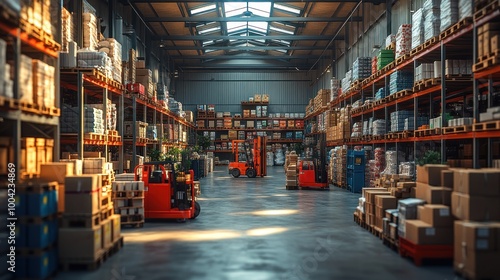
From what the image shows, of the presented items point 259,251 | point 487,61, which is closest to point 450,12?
point 487,61

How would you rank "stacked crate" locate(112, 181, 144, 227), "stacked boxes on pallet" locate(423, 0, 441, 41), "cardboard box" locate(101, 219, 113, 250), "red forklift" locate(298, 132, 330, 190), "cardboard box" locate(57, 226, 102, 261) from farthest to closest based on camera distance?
"red forklift" locate(298, 132, 330, 190), "stacked boxes on pallet" locate(423, 0, 441, 41), "stacked crate" locate(112, 181, 144, 227), "cardboard box" locate(101, 219, 113, 250), "cardboard box" locate(57, 226, 102, 261)

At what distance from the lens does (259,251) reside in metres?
6.69

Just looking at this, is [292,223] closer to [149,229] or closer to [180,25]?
[149,229]

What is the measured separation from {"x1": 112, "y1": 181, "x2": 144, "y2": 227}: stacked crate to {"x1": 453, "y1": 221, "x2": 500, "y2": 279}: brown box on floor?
5.70 m

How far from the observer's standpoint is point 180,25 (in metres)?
25.1

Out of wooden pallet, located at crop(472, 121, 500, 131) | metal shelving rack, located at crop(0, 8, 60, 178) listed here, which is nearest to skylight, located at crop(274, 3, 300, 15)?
wooden pallet, located at crop(472, 121, 500, 131)

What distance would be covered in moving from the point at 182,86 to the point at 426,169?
32102 mm

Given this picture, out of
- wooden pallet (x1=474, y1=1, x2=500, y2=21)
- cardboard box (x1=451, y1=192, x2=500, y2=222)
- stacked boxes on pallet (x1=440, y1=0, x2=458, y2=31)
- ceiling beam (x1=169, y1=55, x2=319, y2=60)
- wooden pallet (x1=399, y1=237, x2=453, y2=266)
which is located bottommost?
wooden pallet (x1=399, y1=237, x2=453, y2=266)

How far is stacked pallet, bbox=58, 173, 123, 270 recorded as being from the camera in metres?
5.72

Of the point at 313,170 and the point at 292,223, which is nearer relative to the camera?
the point at 292,223

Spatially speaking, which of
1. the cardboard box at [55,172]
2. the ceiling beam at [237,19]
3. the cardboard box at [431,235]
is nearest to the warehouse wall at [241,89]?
the ceiling beam at [237,19]

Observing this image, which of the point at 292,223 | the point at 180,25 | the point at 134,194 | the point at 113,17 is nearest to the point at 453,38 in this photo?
the point at 292,223

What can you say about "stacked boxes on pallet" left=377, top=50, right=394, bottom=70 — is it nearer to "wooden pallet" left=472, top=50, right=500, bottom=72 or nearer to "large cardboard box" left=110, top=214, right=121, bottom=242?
"wooden pallet" left=472, top=50, right=500, bottom=72

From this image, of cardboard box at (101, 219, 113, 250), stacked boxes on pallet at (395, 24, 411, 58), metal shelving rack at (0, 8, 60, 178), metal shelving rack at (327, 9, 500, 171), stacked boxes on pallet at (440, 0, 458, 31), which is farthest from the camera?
stacked boxes on pallet at (395, 24, 411, 58)
